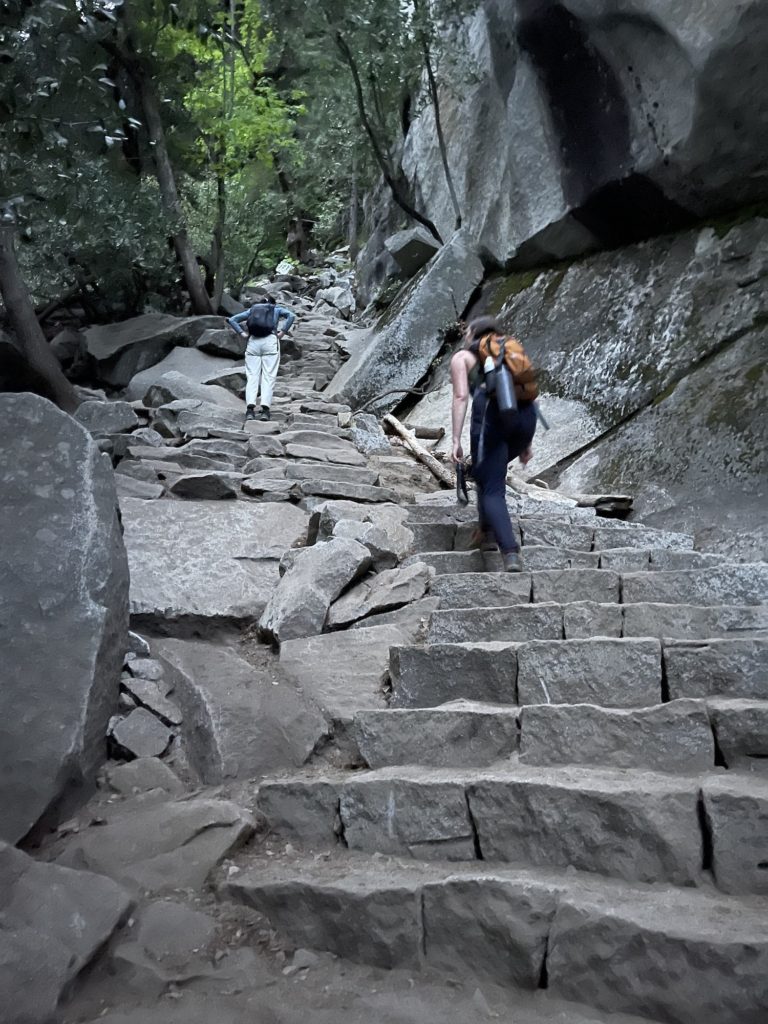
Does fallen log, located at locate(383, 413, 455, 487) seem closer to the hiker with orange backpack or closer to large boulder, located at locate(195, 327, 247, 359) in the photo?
the hiker with orange backpack

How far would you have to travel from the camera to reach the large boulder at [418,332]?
12711 millimetres

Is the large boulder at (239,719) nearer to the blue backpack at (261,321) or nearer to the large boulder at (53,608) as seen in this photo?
the large boulder at (53,608)

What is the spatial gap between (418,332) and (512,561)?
27.0 feet

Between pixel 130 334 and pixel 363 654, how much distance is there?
13912 millimetres

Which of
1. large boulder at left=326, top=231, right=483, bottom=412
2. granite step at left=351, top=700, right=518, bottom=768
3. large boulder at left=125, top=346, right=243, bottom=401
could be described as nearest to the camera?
granite step at left=351, top=700, right=518, bottom=768

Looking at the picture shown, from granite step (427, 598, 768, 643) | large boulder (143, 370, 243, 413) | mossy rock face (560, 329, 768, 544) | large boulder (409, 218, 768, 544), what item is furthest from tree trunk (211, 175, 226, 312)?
granite step (427, 598, 768, 643)

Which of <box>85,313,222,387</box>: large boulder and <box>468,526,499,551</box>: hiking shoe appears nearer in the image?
<box>468,526,499,551</box>: hiking shoe

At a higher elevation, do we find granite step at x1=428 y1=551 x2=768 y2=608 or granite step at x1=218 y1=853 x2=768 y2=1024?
granite step at x1=428 y1=551 x2=768 y2=608

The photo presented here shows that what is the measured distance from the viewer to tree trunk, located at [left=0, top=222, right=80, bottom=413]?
428 inches

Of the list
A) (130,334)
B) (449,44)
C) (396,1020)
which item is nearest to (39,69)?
(396,1020)

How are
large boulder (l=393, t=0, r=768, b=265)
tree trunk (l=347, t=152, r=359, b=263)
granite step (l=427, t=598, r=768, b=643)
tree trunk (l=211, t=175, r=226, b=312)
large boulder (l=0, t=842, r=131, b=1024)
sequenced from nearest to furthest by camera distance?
large boulder (l=0, t=842, r=131, b=1024)
granite step (l=427, t=598, r=768, b=643)
large boulder (l=393, t=0, r=768, b=265)
tree trunk (l=211, t=175, r=226, b=312)
tree trunk (l=347, t=152, r=359, b=263)

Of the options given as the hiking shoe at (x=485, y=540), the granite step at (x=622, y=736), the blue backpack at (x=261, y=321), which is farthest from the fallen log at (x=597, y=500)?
the blue backpack at (x=261, y=321)

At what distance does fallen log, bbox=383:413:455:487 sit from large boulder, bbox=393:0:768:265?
3.33 metres

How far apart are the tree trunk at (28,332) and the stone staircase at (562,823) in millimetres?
8631
